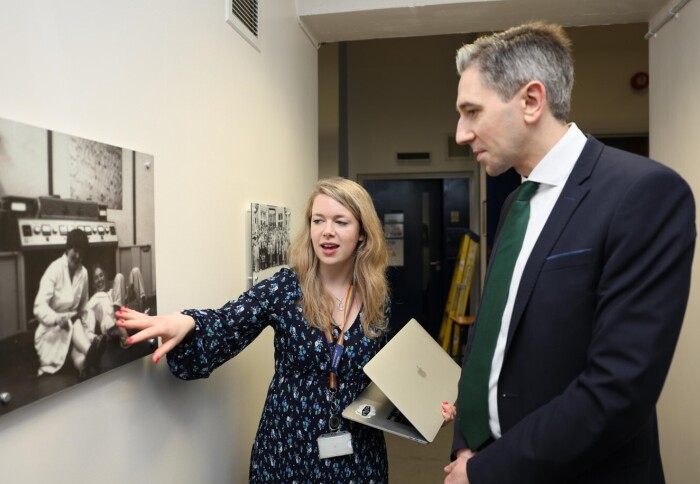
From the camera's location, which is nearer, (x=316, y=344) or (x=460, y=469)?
(x=460, y=469)

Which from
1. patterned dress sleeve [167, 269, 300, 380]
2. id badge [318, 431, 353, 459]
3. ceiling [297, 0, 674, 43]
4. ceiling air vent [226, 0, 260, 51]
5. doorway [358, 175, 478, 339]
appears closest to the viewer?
patterned dress sleeve [167, 269, 300, 380]

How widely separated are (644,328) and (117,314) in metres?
1.10

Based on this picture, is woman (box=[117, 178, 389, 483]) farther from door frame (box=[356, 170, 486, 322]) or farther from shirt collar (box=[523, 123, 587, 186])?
door frame (box=[356, 170, 486, 322])

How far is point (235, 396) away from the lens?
1.99m

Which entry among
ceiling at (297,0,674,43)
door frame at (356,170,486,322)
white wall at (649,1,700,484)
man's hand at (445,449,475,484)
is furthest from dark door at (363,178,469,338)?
man's hand at (445,449,475,484)

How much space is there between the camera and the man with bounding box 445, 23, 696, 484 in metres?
0.91

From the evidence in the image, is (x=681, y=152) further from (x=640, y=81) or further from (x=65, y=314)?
(x=640, y=81)

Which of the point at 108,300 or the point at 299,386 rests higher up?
the point at 108,300

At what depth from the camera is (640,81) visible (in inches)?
188

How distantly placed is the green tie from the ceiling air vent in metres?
1.26

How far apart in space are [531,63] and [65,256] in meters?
1.03

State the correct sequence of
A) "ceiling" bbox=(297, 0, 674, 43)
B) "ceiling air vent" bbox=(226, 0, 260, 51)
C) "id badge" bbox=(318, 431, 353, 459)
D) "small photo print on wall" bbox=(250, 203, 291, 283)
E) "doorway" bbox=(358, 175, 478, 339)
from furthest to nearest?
"doorway" bbox=(358, 175, 478, 339) < "ceiling" bbox=(297, 0, 674, 43) < "small photo print on wall" bbox=(250, 203, 291, 283) < "ceiling air vent" bbox=(226, 0, 260, 51) < "id badge" bbox=(318, 431, 353, 459)

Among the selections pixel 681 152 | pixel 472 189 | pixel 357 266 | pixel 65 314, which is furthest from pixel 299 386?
pixel 472 189

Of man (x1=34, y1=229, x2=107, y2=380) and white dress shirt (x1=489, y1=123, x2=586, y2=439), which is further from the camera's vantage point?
white dress shirt (x1=489, y1=123, x2=586, y2=439)
